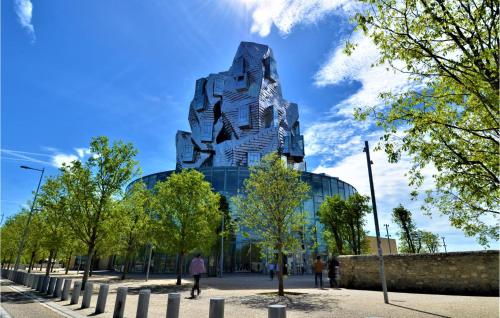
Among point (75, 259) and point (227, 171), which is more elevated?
point (227, 171)

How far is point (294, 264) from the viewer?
130 feet

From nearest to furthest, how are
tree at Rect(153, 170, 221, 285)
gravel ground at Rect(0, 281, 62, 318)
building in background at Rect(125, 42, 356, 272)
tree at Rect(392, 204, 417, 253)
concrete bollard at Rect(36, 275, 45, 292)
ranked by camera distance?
gravel ground at Rect(0, 281, 62, 318) → concrete bollard at Rect(36, 275, 45, 292) → tree at Rect(153, 170, 221, 285) → tree at Rect(392, 204, 417, 253) → building in background at Rect(125, 42, 356, 272)

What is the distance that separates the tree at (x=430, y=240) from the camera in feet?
181

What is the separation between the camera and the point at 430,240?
2194 inches

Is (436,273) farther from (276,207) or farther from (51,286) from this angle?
(51,286)

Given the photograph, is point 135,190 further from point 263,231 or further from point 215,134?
point 215,134

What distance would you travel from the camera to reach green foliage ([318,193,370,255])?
3309 cm

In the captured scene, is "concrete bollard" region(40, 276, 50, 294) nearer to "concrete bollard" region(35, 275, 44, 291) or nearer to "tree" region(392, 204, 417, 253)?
"concrete bollard" region(35, 275, 44, 291)

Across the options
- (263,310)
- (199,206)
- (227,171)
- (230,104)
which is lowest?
(263,310)

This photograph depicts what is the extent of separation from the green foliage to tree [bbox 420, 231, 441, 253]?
89.9ft

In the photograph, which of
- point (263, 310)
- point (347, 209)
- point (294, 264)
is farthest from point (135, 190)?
point (294, 264)

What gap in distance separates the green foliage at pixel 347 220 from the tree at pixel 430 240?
2739 centimetres

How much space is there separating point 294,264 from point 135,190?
27.1 m

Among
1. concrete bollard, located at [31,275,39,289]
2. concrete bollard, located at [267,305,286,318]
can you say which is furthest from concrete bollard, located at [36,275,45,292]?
concrete bollard, located at [267,305,286,318]
